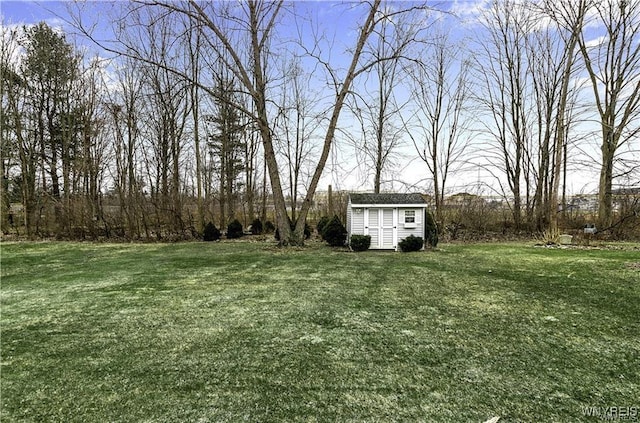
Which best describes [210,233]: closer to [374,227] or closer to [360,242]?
[360,242]

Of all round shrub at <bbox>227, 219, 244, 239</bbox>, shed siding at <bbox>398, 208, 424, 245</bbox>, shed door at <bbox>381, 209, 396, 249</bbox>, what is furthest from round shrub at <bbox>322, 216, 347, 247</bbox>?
round shrub at <bbox>227, 219, 244, 239</bbox>

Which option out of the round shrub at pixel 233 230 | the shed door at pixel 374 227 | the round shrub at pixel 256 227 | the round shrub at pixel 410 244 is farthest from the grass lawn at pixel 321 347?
the round shrub at pixel 256 227

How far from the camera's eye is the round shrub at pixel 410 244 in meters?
8.64

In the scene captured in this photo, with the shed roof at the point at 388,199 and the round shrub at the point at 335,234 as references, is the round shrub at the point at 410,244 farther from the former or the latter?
the round shrub at the point at 335,234

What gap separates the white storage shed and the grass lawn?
3511 mm

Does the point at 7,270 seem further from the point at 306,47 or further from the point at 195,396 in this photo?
the point at 306,47

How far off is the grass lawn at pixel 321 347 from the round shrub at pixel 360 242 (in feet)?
11.1

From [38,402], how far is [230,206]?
40.0 ft

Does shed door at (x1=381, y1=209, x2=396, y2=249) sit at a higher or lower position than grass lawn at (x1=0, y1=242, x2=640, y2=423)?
higher

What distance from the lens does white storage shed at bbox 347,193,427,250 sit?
8898 millimetres

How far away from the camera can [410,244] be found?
28.3 feet

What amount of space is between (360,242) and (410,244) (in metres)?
1.21

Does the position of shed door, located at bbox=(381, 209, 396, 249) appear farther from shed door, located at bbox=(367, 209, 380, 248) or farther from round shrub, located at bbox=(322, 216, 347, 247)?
round shrub, located at bbox=(322, 216, 347, 247)

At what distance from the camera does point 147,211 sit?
1192cm
